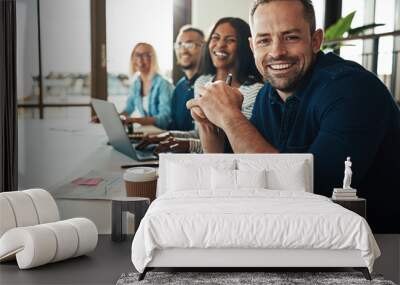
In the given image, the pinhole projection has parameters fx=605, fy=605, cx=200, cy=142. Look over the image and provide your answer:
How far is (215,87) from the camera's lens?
242 inches

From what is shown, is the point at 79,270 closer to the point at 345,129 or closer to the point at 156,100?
the point at 156,100

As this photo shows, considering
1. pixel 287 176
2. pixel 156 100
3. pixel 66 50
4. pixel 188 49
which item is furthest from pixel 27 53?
pixel 287 176

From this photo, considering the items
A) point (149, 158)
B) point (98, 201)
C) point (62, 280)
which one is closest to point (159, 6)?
point (149, 158)

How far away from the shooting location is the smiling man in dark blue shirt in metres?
5.87

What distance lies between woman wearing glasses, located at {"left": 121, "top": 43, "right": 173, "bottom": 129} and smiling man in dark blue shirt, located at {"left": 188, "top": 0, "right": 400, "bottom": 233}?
0.79 meters

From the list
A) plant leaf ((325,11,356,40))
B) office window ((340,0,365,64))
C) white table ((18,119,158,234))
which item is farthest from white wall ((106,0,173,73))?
office window ((340,0,365,64))

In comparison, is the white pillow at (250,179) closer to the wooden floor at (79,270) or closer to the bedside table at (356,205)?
the bedside table at (356,205)

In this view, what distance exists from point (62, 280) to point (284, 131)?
2734mm

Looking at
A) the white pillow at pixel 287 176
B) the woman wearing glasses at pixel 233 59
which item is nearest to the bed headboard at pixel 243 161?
the white pillow at pixel 287 176

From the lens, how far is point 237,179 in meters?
5.36

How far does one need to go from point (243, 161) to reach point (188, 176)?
0.61 meters

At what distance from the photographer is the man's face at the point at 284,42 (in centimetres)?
591

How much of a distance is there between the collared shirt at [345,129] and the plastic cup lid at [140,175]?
1.17 metres

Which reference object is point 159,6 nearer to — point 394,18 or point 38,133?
point 38,133
